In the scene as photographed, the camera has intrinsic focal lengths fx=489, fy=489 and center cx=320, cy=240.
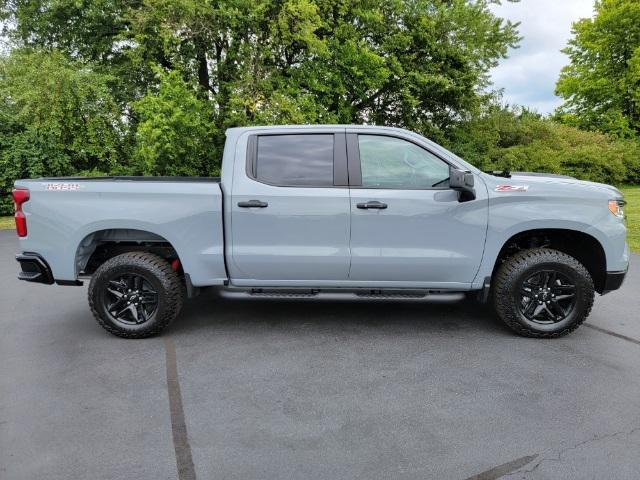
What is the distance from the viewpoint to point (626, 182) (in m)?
24.3

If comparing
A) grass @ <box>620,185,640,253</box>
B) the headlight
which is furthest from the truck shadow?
grass @ <box>620,185,640,253</box>

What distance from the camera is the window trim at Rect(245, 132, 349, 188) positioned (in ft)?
14.5

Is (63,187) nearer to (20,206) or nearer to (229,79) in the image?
(20,206)

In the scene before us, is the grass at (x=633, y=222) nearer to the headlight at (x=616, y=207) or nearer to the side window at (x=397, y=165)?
the headlight at (x=616, y=207)

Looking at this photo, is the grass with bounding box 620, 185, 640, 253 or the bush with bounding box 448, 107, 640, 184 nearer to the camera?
the grass with bounding box 620, 185, 640, 253

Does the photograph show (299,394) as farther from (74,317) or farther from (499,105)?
(499,105)

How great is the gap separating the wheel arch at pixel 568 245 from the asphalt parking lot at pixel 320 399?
617 mm

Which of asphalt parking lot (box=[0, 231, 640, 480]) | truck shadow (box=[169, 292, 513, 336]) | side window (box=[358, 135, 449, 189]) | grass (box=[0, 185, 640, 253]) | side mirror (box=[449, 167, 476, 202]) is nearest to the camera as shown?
asphalt parking lot (box=[0, 231, 640, 480])

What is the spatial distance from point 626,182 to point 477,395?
83.9 feet

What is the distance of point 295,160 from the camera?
4.54 m

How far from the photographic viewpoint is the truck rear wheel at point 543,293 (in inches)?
172

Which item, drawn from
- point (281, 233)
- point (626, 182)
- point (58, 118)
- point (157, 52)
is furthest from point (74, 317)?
point (626, 182)

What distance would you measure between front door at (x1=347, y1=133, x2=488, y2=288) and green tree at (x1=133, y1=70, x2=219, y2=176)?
1102 centimetres

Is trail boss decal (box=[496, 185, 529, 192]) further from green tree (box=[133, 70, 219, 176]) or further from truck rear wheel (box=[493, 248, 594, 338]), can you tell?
green tree (box=[133, 70, 219, 176])
